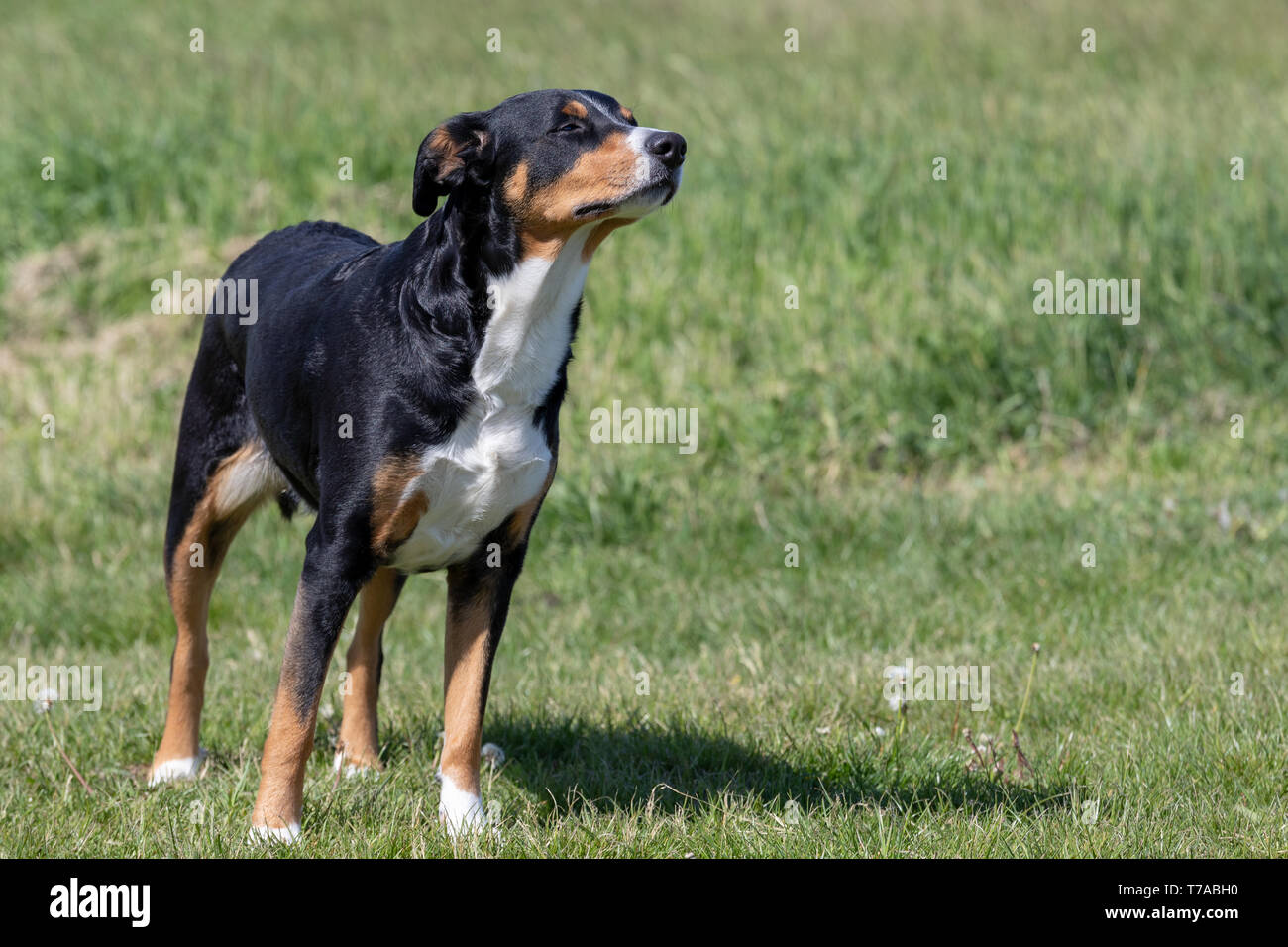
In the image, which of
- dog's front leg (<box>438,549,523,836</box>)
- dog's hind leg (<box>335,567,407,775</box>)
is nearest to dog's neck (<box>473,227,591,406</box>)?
dog's front leg (<box>438,549,523,836</box>)

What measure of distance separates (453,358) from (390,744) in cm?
171

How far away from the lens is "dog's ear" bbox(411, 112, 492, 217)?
3.90 meters

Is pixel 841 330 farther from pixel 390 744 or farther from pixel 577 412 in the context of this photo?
pixel 390 744

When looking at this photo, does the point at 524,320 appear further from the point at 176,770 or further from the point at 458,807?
the point at 176,770

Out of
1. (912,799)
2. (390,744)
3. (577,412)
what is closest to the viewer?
(912,799)

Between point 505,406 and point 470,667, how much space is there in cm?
82

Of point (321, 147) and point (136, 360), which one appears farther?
point (321, 147)

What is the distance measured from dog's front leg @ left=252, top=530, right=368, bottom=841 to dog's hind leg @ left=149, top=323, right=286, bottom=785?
87 centimetres

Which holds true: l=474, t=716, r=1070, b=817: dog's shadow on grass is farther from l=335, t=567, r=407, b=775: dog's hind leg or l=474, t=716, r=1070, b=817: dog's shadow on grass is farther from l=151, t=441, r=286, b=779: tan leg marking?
l=151, t=441, r=286, b=779: tan leg marking

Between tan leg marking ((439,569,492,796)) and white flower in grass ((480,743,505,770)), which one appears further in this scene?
white flower in grass ((480,743,505,770))

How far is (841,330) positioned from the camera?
29.0 feet

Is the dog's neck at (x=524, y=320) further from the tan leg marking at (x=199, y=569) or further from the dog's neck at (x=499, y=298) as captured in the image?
the tan leg marking at (x=199, y=569)

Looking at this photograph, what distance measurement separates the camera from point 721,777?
4551mm
